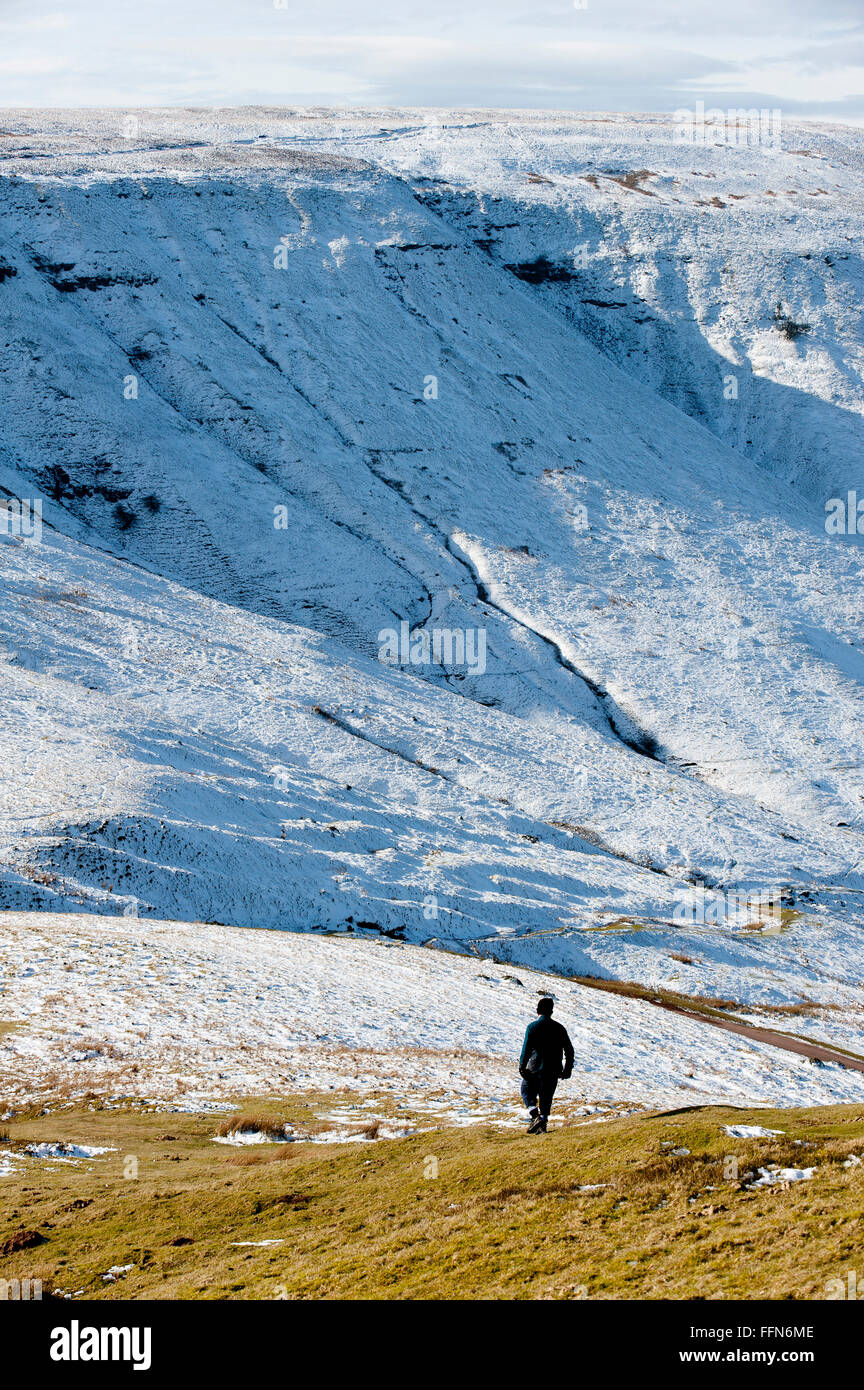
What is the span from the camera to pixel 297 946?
3119 centimetres

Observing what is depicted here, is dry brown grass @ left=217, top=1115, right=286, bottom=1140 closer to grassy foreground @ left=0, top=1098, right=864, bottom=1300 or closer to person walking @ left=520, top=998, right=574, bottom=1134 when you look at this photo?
grassy foreground @ left=0, top=1098, right=864, bottom=1300

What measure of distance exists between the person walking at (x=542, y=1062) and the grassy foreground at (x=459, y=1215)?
1.23ft

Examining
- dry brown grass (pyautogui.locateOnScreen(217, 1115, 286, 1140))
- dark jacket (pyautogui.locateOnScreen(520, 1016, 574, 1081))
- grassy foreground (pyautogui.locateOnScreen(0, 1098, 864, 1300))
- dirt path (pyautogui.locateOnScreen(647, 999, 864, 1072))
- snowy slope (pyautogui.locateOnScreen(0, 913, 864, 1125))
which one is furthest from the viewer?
dirt path (pyautogui.locateOnScreen(647, 999, 864, 1072))

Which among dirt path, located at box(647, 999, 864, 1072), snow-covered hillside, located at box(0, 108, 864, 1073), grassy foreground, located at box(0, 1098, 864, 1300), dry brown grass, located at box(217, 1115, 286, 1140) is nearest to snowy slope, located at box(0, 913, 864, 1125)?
dirt path, located at box(647, 999, 864, 1072)

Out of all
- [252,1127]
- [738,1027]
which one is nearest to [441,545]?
[738,1027]

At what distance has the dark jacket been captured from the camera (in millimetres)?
14688

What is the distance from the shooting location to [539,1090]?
15.1m

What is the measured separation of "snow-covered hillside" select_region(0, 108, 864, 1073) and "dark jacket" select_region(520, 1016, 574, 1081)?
13160 mm

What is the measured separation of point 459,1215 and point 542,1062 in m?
3.50

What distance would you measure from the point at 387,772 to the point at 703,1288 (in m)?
38.0

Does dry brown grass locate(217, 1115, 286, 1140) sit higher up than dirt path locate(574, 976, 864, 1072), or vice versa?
dry brown grass locate(217, 1115, 286, 1140)

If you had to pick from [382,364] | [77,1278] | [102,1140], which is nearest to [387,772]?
[102,1140]

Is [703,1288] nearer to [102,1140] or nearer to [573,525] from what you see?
[102,1140]

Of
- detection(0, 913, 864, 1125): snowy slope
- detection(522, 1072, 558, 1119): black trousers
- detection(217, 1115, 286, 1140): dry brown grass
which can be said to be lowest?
detection(0, 913, 864, 1125): snowy slope
